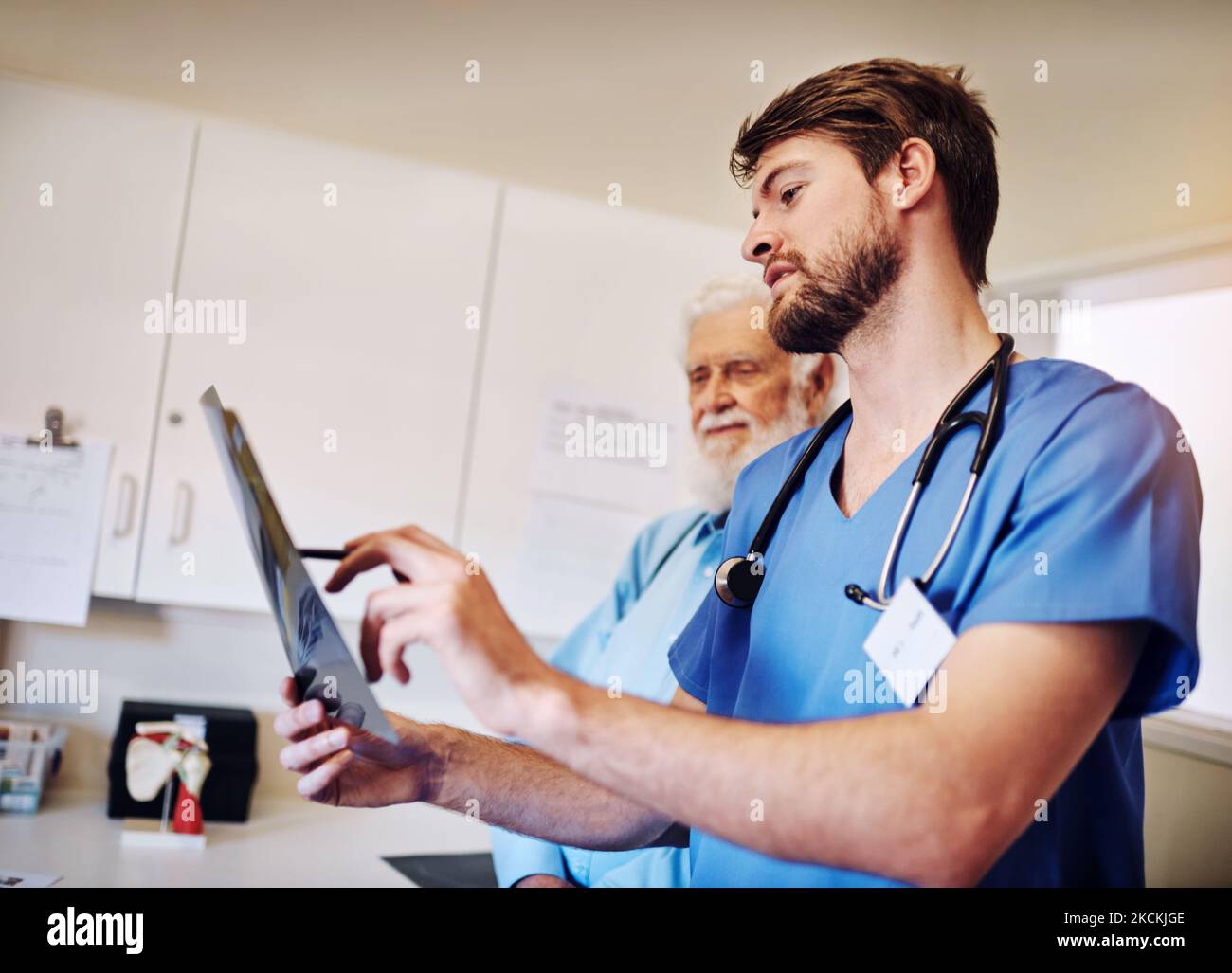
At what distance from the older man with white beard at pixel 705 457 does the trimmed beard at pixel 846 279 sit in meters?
0.57

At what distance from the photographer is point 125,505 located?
184cm

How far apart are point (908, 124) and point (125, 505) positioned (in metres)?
1.49

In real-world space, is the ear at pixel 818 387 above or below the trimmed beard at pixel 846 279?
above

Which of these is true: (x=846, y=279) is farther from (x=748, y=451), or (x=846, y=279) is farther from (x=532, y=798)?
(x=748, y=451)

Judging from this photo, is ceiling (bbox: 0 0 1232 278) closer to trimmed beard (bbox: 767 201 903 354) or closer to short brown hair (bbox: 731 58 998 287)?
short brown hair (bbox: 731 58 998 287)

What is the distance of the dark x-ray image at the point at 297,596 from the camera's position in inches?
26.2

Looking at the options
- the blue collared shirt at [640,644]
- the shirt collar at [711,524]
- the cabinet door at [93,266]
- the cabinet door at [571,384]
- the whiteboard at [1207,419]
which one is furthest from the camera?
the cabinet door at [571,384]

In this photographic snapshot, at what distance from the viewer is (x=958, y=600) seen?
2.37ft

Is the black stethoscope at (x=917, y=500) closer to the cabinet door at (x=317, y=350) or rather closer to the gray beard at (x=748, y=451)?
the gray beard at (x=748, y=451)

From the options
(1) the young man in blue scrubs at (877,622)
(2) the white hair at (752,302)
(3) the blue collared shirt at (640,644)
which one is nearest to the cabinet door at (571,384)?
(3) the blue collared shirt at (640,644)

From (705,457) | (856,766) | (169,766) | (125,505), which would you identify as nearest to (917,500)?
(856,766)

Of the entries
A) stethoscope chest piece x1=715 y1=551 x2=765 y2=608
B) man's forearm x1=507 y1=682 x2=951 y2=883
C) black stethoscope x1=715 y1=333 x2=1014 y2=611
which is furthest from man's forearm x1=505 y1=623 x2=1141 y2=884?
stethoscope chest piece x1=715 y1=551 x2=765 y2=608
